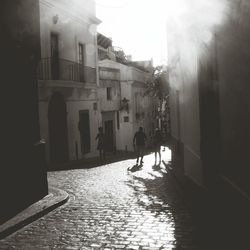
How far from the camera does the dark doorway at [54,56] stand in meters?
20.4

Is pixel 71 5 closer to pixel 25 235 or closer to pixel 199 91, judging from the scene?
pixel 199 91

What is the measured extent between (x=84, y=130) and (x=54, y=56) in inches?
203

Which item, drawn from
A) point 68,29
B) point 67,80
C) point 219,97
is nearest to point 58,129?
point 67,80

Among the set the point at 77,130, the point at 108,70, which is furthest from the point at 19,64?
the point at 108,70

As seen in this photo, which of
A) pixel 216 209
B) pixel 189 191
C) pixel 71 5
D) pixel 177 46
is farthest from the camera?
pixel 71 5

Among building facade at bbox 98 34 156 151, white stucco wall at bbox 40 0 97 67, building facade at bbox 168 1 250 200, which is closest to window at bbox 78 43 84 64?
white stucco wall at bbox 40 0 97 67

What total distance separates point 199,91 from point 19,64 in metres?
4.51

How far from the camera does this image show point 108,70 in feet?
101

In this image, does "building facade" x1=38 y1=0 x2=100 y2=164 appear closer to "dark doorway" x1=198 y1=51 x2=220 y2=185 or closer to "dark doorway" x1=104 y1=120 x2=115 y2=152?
"dark doorway" x1=104 y1=120 x2=115 y2=152

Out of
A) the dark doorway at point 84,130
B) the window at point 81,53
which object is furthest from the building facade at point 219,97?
the window at point 81,53

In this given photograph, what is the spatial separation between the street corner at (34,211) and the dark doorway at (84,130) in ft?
43.0

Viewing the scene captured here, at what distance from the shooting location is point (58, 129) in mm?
21000

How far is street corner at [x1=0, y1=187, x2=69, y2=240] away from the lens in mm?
6881

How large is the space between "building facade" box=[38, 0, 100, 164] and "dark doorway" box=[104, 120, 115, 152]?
5.61 meters
